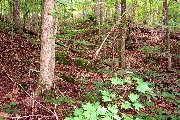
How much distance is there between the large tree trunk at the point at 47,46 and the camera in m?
8.49

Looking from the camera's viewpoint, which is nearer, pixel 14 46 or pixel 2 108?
pixel 2 108

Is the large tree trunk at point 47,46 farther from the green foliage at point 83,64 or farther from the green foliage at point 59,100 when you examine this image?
the green foliage at point 83,64

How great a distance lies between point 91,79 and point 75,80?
37.0 inches

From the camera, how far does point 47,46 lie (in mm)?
8672

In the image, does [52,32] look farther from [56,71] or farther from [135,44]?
[135,44]

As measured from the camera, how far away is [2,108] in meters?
7.88

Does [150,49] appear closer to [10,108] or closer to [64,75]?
[64,75]

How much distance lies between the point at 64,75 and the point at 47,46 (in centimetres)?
286

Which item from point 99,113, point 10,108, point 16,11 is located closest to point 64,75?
point 10,108

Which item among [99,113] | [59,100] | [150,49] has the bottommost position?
[59,100]

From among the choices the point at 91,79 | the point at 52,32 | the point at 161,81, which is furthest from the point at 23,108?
the point at 161,81

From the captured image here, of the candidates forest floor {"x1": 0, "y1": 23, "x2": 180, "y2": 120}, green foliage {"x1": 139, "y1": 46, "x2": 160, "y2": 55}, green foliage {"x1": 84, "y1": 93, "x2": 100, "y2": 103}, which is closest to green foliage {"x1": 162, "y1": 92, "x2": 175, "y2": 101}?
forest floor {"x1": 0, "y1": 23, "x2": 180, "y2": 120}

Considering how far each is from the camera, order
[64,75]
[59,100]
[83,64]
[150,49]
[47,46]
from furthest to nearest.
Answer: [150,49] < [83,64] < [64,75] < [47,46] < [59,100]

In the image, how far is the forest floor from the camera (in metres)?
8.03
